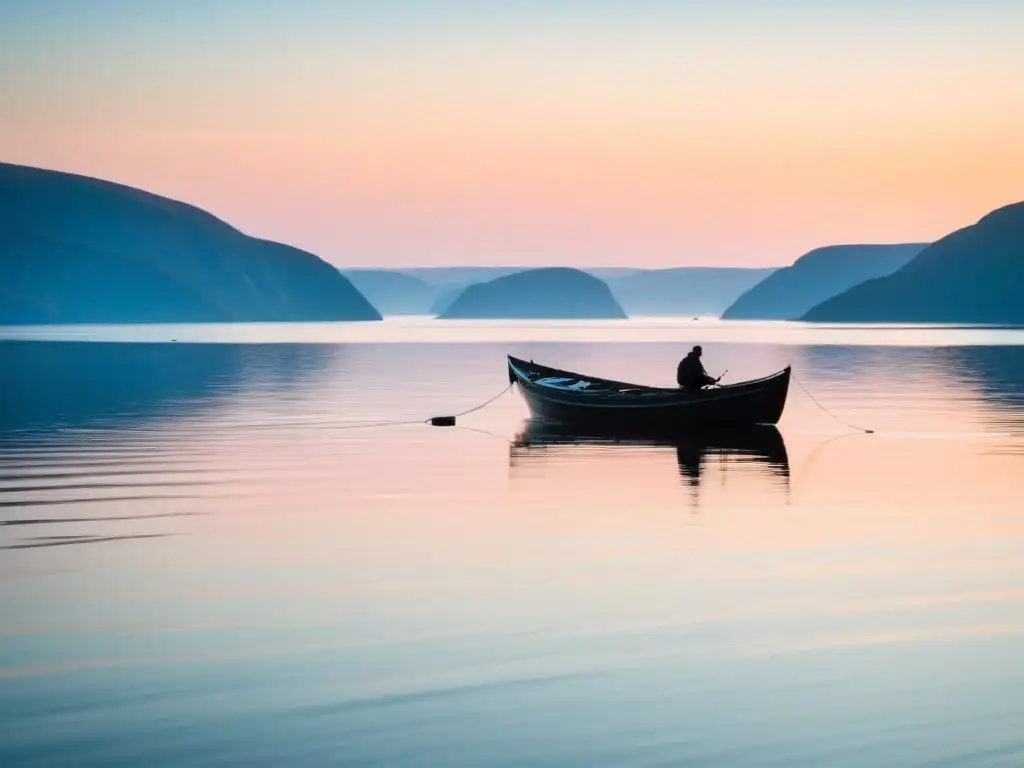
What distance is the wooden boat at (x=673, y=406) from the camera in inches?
1677

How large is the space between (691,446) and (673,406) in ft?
12.2

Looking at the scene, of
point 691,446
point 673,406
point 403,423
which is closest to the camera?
point 691,446

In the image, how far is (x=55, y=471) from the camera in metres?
31.2

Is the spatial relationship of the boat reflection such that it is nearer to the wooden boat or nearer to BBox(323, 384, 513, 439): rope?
the wooden boat

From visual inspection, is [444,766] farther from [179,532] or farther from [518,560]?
[179,532]

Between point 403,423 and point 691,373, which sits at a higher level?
point 691,373

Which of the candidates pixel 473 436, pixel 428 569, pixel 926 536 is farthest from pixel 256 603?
pixel 473 436

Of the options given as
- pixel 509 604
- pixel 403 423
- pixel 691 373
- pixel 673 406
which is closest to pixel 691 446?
pixel 673 406

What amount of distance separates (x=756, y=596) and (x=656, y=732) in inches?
234

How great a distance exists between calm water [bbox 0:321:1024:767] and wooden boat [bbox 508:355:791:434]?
435 cm

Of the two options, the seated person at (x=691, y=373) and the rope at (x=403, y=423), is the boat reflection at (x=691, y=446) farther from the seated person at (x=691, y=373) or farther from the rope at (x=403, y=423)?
the rope at (x=403, y=423)

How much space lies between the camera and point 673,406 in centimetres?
4253

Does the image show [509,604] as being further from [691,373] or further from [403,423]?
[403,423]

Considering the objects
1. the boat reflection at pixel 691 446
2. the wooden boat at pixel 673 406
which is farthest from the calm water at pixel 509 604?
the wooden boat at pixel 673 406
